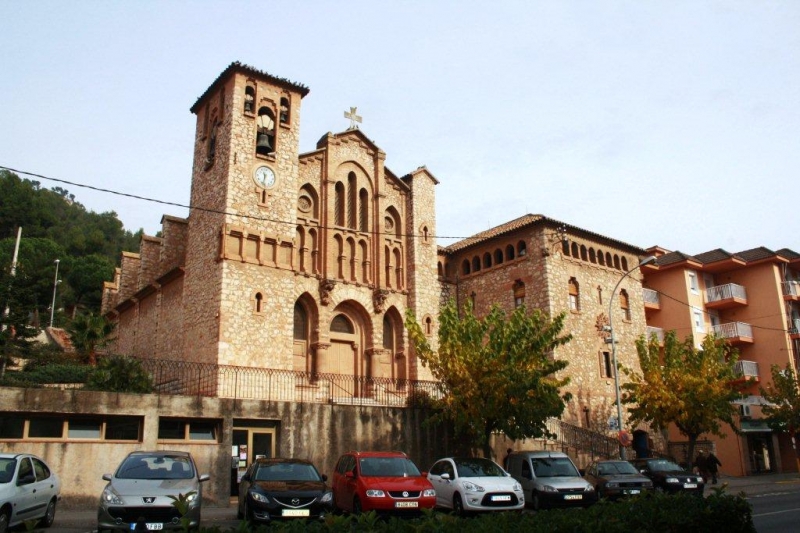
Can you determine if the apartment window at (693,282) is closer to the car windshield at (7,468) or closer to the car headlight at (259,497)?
the car headlight at (259,497)

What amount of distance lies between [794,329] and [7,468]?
44442 mm

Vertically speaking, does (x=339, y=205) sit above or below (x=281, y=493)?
above

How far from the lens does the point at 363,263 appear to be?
99.0ft

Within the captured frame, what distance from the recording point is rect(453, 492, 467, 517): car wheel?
51.9 ft

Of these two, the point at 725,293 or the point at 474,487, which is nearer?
the point at 474,487

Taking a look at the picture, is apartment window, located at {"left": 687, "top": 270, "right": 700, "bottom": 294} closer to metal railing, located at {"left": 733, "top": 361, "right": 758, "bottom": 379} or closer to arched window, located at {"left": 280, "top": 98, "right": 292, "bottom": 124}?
metal railing, located at {"left": 733, "top": 361, "right": 758, "bottom": 379}

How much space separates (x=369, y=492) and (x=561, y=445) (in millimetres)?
14922

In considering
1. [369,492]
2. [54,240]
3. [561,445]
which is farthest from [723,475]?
[54,240]

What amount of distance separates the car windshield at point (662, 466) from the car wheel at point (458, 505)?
9.10 meters

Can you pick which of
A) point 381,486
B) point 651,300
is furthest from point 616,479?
point 651,300

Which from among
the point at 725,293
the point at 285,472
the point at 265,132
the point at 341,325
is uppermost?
the point at 265,132

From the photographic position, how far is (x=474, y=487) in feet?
52.0

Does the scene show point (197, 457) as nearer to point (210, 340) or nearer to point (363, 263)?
point (210, 340)

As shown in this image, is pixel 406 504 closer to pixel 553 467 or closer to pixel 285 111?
pixel 553 467
